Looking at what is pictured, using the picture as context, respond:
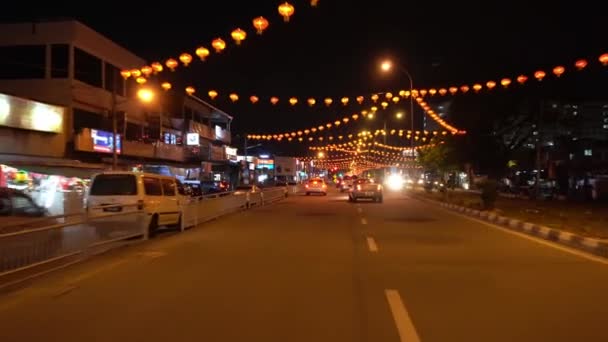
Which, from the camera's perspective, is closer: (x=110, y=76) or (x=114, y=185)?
(x=114, y=185)

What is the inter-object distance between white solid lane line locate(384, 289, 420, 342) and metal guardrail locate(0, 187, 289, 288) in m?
5.96

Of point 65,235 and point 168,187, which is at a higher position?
point 168,187

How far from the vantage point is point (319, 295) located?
361 inches

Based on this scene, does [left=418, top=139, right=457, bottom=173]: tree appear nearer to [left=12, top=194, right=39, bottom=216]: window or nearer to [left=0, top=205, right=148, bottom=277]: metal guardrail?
[left=12, top=194, right=39, bottom=216]: window

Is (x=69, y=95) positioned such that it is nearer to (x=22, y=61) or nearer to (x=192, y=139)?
(x=22, y=61)

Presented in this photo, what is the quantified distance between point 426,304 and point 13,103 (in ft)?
88.7

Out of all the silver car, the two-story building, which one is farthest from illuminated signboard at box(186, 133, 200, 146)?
the silver car

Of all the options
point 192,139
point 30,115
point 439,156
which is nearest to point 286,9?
point 30,115

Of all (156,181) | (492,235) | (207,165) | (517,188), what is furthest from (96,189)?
(207,165)

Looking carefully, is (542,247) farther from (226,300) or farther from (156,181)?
(156,181)

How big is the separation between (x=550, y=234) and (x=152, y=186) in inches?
448

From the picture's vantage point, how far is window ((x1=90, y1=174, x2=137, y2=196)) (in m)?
17.4

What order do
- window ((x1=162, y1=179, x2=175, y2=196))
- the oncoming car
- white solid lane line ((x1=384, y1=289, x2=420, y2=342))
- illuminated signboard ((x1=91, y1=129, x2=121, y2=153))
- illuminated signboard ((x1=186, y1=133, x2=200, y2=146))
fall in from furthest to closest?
illuminated signboard ((x1=186, y1=133, x2=200, y2=146)), the oncoming car, illuminated signboard ((x1=91, y1=129, x2=121, y2=153)), window ((x1=162, y1=179, x2=175, y2=196)), white solid lane line ((x1=384, y1=289, x2=420, y2=342))

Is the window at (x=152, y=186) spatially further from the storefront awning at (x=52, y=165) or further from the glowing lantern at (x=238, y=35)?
the storefront awning at (x=52, y=165)
